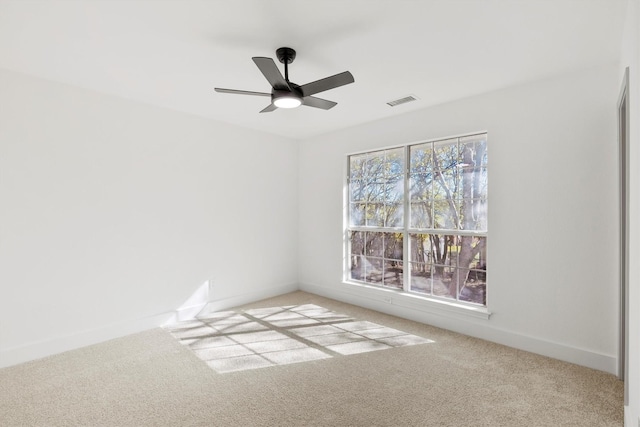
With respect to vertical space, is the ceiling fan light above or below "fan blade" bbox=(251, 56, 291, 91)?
below

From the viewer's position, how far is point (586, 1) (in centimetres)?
191

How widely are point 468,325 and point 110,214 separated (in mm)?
4084

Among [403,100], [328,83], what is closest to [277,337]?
[328,83]

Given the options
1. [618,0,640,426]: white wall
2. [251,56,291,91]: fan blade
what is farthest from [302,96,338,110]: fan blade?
[618,0,640,426]: white wall

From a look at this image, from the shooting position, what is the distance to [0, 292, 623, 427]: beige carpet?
6.88ft

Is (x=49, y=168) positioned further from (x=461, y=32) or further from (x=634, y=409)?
(x=634, y=409)

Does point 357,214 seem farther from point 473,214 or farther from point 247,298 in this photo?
point 247,298

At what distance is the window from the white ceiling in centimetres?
83

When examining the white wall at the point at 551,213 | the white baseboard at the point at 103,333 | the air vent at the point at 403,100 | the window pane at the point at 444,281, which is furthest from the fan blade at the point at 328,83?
the white baseboard at the point at 103,333

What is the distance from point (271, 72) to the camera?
2.21 m

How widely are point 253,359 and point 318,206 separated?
2722 mm

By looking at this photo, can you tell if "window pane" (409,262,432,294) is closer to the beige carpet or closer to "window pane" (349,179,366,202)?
the beige carpet

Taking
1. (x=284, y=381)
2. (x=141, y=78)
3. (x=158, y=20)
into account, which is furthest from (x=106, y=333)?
(x=158, y=20)

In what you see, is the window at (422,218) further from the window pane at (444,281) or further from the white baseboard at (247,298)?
the white baseboard at (247,298)
